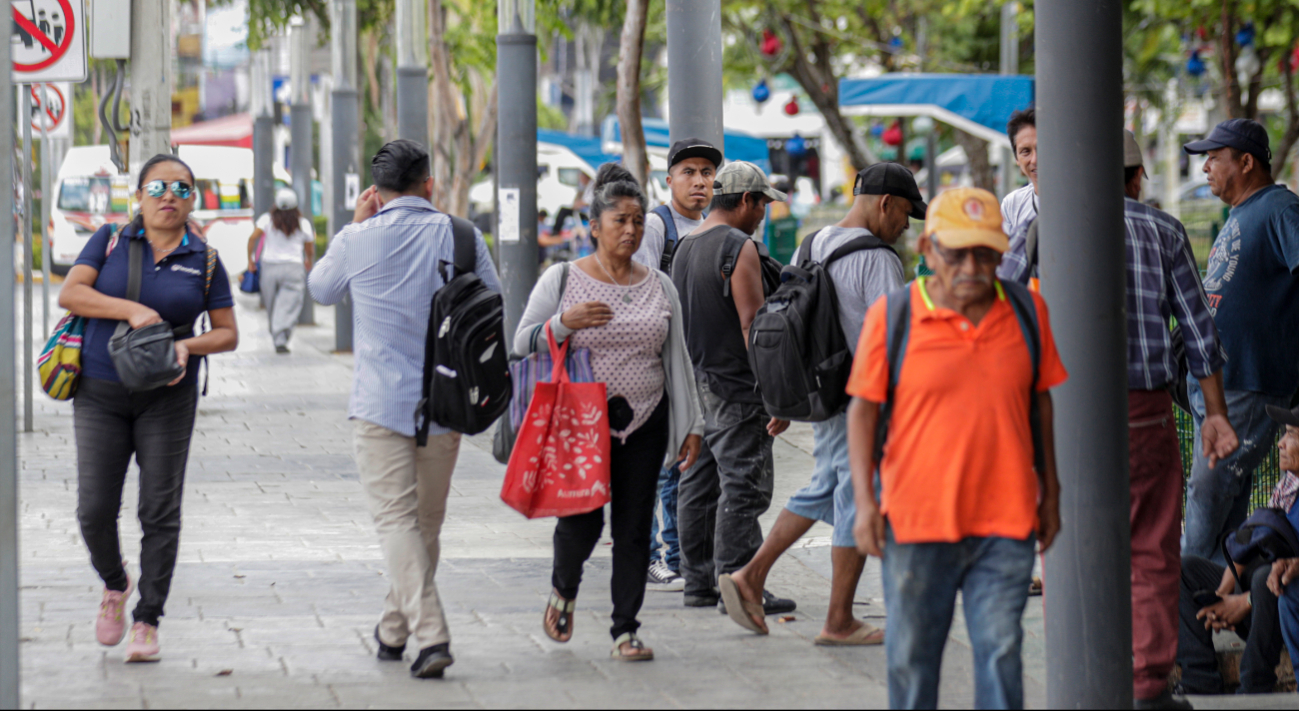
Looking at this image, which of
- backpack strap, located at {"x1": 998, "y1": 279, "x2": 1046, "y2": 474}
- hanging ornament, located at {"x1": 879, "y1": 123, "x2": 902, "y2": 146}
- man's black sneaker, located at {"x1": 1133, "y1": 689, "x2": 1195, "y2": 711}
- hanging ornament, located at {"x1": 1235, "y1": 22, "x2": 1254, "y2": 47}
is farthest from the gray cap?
hanging ornament, located at {"x1": 879, "y1": 123, "x2": 902, "y2": 146}

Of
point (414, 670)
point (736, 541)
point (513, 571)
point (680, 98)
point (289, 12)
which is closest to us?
point (414, 670)

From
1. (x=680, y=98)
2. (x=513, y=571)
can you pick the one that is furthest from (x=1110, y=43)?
(x=680, y=98)

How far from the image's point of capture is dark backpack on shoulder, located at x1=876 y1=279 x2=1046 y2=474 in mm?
3977

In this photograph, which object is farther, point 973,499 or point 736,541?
point 736,541

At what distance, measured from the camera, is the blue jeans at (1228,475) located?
6.09 meters

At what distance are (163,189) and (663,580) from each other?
8.88 feet

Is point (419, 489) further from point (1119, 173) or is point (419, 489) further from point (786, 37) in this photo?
point (786, 37)

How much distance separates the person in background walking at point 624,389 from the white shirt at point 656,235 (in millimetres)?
1366

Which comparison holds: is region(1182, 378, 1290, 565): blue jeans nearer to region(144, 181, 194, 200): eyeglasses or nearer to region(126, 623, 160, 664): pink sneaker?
region(144, 181, 194, 200): eyeglasses

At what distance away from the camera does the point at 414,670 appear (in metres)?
5.21

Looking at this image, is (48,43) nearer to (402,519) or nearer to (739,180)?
(739,180)

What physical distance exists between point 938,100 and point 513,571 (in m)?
7.95

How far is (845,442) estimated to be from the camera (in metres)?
5.66

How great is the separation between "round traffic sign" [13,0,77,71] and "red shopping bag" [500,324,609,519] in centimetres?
454
